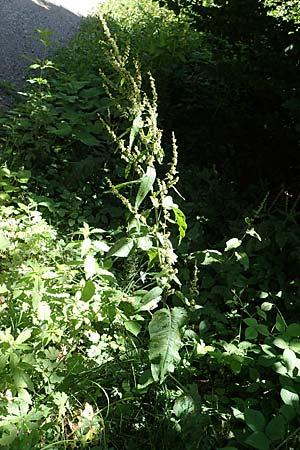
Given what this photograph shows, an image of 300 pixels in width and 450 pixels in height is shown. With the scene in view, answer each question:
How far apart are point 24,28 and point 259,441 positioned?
6.83 m

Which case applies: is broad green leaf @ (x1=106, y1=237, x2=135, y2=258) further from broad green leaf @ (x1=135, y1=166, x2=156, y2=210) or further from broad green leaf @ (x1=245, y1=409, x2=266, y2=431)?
broad green leaf @ (x1=245, y1=409, x2=266, y2=431)

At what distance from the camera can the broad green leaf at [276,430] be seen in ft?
6.56

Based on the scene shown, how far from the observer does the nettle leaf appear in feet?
6.94

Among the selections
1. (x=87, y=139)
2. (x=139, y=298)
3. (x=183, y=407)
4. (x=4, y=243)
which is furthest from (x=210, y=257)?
(x=87, y=139)

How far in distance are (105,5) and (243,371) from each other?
23.6ft

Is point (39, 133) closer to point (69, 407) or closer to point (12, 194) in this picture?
point (12, 194)

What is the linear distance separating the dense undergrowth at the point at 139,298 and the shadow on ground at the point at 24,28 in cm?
205

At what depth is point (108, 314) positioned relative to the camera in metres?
2.56

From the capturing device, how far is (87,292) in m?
2.49

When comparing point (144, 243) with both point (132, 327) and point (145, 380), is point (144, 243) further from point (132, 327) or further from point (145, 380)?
point (145, 380)

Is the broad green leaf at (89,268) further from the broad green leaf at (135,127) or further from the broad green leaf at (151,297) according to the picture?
the broad green leaf at (135,127)

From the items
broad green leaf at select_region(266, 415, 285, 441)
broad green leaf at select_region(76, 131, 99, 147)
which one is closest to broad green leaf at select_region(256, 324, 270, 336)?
broad green leaf at select_region(266, 415, 285, 441)

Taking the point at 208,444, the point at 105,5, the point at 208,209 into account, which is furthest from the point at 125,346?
the point at 105,5

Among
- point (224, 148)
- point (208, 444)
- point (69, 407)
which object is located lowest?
point (69, 407)
